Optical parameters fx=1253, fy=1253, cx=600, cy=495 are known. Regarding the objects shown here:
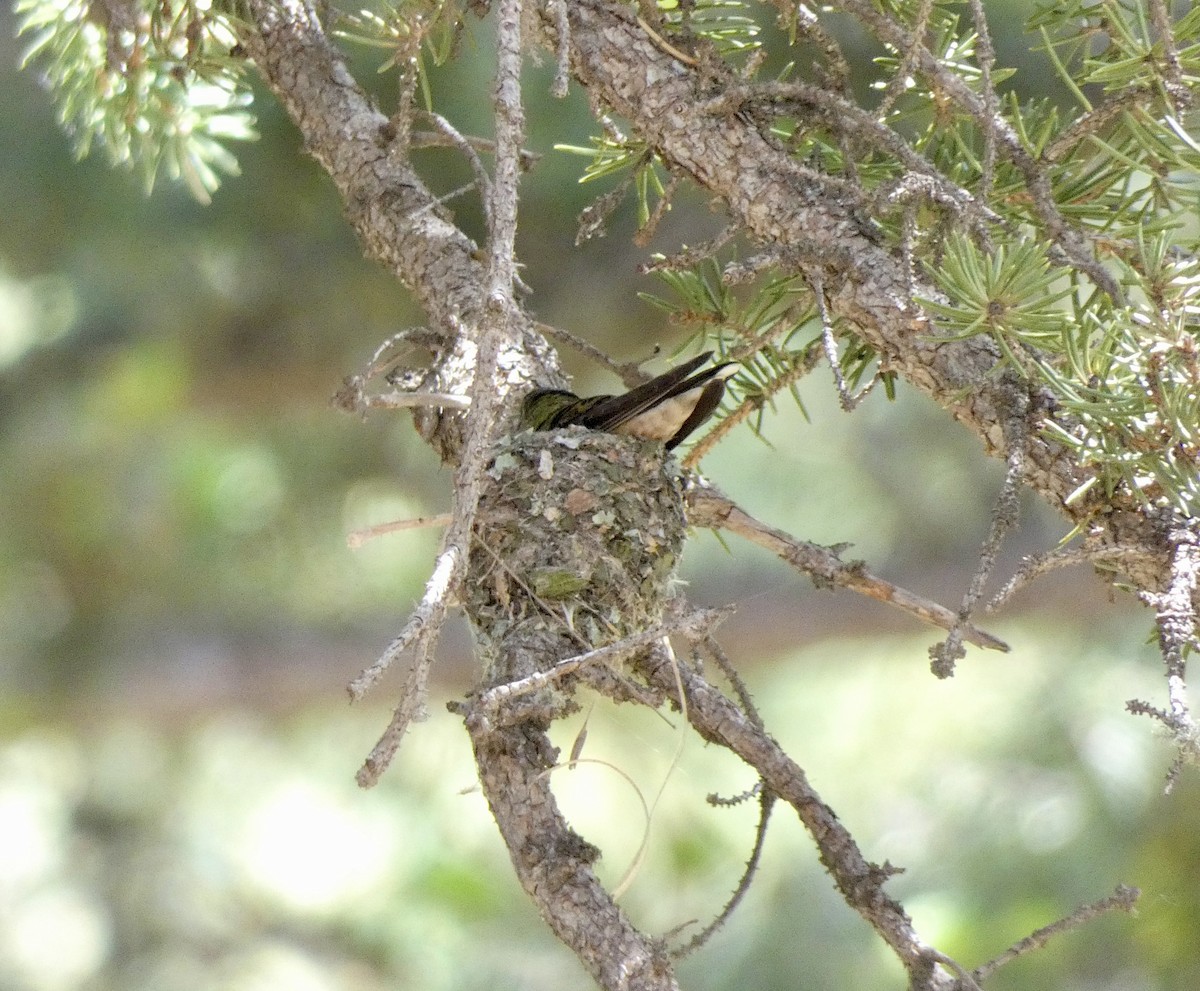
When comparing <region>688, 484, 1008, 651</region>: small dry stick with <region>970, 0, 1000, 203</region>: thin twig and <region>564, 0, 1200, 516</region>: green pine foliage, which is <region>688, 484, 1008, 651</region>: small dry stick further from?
<region>970, 0, 1000, 203</region>: thin twig

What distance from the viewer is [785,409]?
235 inches

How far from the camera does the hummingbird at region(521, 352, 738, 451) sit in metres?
1.87

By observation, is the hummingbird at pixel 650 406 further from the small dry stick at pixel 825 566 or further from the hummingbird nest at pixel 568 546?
the small dry stick at pixel 825 566

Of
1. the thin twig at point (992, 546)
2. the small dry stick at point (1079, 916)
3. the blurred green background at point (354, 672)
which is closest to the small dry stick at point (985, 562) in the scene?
the thin twig at point (992, 546)

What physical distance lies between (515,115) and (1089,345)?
0.60m

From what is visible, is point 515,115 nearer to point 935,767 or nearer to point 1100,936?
point 1100,936

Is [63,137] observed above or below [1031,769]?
below

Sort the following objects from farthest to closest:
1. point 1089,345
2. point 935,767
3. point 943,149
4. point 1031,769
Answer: point 935,767 < point 1031,769 < point 943,149 < point 1089,345

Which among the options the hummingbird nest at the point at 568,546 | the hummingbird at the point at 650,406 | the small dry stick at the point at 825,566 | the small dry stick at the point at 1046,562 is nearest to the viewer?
the small dry stick at the point at 1046,562

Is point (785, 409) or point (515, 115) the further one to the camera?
point (785, 409)

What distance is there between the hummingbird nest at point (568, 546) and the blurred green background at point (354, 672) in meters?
1.63

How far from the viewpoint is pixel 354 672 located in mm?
4691

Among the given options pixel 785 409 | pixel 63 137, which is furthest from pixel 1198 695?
pixel 63 137

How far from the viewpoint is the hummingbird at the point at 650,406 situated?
1.87 m
